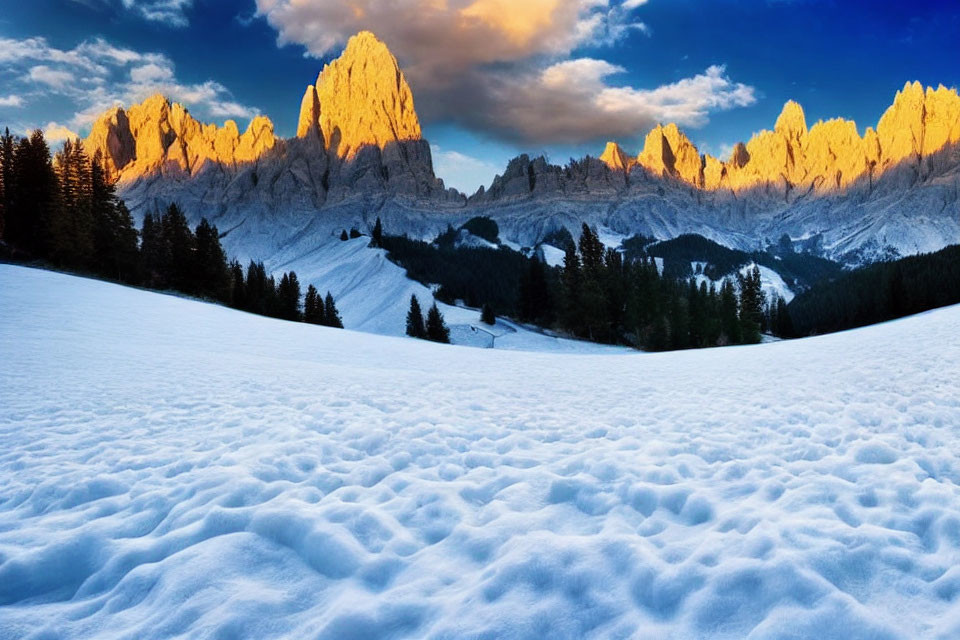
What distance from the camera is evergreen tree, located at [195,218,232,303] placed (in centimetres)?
5803

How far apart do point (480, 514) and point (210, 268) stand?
211 feet

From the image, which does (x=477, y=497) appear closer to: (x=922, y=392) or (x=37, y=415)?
(x=37, y=415)

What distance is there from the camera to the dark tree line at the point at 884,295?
80.2 metres

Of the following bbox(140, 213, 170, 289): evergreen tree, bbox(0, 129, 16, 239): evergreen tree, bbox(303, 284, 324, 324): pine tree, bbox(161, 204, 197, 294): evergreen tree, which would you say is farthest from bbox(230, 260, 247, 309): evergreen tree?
bbox(0, 129, 16, 239): evergreen tree

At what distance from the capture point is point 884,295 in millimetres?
84625

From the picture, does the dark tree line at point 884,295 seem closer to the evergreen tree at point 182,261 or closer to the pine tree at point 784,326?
the pine tree at point 784,326

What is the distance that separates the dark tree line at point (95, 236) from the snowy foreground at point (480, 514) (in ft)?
171

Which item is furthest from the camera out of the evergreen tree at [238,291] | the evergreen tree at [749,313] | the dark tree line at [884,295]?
the dark tree line at [884,295]

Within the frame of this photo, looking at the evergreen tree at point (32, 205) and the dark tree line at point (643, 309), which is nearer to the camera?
the evergreen tree at point (32, 205)

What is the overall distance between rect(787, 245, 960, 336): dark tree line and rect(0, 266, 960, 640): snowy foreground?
93.4 meters

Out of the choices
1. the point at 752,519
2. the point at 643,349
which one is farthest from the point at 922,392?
the point at 643,349

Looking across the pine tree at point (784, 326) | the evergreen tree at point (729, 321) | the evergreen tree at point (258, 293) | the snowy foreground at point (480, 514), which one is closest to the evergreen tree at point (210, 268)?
the evergreen tree at point (258, 293)

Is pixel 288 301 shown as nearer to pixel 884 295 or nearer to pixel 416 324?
pixel 416 324

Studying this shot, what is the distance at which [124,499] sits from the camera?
4793 millimetres
